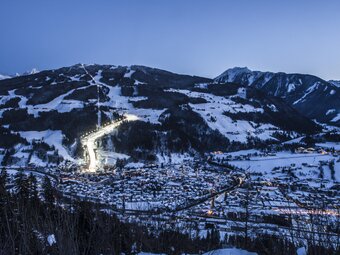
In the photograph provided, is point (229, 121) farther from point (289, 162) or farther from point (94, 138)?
point (94, 138)

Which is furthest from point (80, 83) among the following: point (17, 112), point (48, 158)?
point (48, 158)

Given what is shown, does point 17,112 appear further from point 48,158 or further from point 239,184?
point 239,184

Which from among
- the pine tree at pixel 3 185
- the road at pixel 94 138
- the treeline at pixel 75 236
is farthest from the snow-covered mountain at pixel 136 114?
the treeline at pixel 75 236

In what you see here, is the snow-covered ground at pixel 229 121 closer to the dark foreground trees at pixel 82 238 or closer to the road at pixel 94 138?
the road at pixel 94 138

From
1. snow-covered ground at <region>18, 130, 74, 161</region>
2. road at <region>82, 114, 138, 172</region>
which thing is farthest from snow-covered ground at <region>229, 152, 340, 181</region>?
snow-covered ground at <region>18, 130, 74, 161</region>

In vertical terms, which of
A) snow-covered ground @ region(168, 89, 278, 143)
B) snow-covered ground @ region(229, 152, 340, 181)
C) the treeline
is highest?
snow-covered ground @ region(168, 89, 278, 143)

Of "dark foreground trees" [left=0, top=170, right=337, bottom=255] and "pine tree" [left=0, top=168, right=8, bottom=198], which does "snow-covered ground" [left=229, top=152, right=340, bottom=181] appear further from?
"dark foreground trees" [left=0, top=170, right=337, bottom=255]
